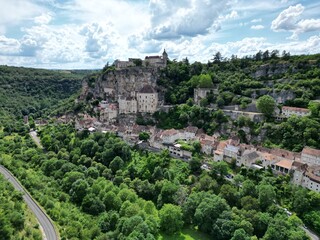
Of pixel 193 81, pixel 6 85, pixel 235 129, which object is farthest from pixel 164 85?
pixel 6 85

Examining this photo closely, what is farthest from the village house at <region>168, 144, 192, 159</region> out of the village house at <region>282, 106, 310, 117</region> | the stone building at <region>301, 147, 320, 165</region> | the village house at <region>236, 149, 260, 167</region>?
the village house at <region>282, 106, 310, 117</region>

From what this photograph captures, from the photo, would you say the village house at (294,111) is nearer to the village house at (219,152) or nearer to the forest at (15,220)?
the village house at (219,152)

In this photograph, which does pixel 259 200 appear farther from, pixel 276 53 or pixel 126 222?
pixel 276 53

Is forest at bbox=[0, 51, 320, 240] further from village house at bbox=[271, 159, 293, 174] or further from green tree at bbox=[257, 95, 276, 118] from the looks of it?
green tree at bbox=[257, 95, 276, 118]

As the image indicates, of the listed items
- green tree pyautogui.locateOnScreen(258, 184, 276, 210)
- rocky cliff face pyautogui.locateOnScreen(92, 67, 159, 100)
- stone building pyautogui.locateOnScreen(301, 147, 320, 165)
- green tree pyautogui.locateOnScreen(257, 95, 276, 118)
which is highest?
rocky cliff face pyautogui.locateOnScreen(92, 67, 159, 100)

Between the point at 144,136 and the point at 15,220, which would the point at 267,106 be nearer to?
the point at 144,136

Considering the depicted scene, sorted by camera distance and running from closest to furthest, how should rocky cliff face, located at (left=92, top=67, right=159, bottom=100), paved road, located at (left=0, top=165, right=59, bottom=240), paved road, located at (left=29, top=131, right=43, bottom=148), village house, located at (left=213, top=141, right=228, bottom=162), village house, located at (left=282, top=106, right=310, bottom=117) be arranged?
paved road, located at (left=0, top=165, right=59, bottom=240)
village house, located at (left=213, top=141, right=228, bottom=162)
village house, located at (left=282, top=106, right=310, bottom=117)
paved road, located at (left=29, top=131, right=43, bottom=148)
rocky cliff face, located at (left=92, top=67, right=159, bottom=100)

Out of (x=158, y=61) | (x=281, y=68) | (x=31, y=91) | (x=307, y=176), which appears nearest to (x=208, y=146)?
(x=307, y=176)
